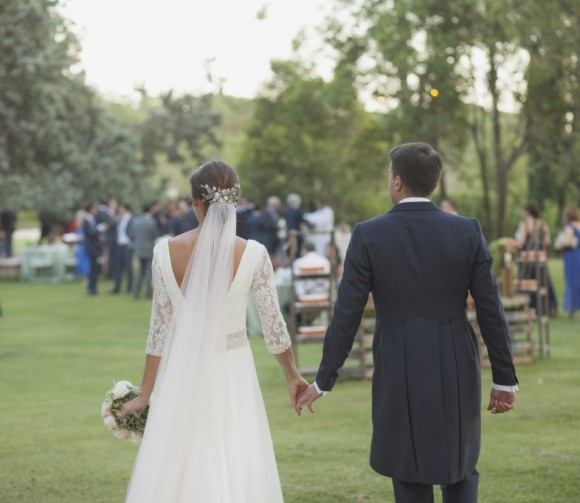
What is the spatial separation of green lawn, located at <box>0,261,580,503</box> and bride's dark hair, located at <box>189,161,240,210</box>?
273 centimetres

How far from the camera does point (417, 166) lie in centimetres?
539

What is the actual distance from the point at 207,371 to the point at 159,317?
0.37 metres

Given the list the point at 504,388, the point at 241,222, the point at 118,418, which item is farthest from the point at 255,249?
the point at 241,222

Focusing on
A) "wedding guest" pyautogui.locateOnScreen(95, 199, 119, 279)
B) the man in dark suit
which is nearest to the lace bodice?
the man in dark suit

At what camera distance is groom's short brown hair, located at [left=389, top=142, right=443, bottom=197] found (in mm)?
5379

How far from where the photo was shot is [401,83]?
129 feet

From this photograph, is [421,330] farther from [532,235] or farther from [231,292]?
[532,235]

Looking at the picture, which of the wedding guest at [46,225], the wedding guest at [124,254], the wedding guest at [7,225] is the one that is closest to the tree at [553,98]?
the wedding guest at [124,254]

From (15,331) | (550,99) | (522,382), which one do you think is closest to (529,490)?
(522,382)

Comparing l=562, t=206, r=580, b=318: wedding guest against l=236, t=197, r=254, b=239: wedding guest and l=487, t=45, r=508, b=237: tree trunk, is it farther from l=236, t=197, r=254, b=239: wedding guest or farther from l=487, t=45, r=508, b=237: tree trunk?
l=487, t=45, r=508, b=237: tree trunk

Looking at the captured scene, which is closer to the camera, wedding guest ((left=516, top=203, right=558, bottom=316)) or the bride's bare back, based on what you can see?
the bride's bare back

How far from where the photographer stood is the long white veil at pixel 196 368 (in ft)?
18.8

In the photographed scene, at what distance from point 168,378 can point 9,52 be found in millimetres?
33273

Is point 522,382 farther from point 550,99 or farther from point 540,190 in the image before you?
point 540,190
